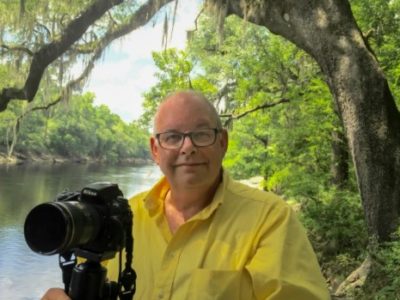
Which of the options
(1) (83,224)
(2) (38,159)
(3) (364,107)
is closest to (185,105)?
(1) (83,224)

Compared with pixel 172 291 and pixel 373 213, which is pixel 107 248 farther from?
pixel 373 213

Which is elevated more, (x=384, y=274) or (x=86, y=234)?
(x=86, y=234)

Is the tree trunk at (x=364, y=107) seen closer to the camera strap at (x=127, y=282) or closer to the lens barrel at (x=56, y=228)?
the camera strap at (x=127, y=282)

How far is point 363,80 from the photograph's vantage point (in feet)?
16.1

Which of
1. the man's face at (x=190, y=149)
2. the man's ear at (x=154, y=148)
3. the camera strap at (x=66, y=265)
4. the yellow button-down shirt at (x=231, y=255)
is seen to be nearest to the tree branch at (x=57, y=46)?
the man's ear at (x=154, y=148)

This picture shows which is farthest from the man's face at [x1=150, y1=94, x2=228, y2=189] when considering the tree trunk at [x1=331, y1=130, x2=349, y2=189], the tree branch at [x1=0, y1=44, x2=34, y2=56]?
the tree branch at [x1=0, y1=44, x2=34, y2=56]

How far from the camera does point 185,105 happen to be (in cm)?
146

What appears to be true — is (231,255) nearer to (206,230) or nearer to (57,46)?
(206,230)

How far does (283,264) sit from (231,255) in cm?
14

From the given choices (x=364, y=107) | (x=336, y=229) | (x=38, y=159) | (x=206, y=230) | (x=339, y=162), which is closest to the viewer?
(x=206, y=230)

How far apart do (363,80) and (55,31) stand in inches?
233

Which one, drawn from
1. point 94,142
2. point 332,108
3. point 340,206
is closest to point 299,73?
point 332,108

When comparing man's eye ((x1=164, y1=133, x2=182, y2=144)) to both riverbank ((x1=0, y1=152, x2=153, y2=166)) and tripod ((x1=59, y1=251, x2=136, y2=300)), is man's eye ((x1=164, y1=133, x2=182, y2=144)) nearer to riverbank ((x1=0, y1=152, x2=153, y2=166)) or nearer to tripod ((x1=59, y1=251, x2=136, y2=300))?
tripod ((x1=59, y1=251, x2=136, y2=300))

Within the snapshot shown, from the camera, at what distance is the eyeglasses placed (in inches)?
57.4
